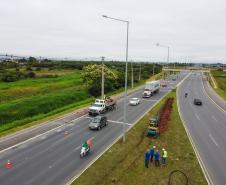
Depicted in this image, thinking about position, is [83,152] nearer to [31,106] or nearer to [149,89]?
[31,106]

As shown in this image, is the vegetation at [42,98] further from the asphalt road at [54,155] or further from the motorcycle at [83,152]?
the motorcycle at [83,152]

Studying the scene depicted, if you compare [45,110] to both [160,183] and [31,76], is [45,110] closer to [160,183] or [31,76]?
[160,183]

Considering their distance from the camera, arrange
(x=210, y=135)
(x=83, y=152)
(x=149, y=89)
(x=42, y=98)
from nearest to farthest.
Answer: (x=83, y=152) < (x=210, y=135) < (x=42, y=98) < (x=149, y=89)

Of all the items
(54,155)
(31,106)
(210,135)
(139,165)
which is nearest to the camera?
(139,165)

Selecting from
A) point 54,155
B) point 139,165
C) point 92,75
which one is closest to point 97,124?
point 54,155

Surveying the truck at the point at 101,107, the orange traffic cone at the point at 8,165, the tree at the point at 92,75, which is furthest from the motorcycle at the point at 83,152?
the tree at the point at 92,75

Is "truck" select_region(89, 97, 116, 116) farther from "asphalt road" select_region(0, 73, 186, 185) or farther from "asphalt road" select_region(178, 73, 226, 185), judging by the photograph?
"asphalt road" select_region(178, 73, 226, 185)

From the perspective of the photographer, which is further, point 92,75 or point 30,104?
point 92,75
